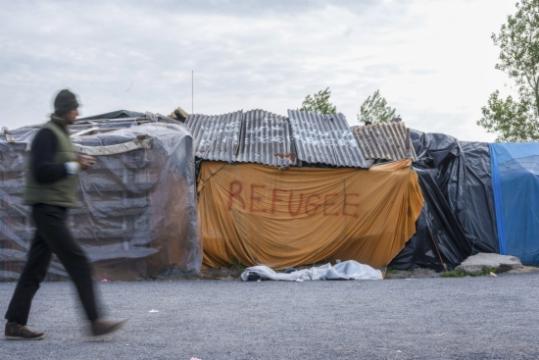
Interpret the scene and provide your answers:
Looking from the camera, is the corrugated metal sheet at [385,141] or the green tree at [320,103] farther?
the green tree at [320,103]

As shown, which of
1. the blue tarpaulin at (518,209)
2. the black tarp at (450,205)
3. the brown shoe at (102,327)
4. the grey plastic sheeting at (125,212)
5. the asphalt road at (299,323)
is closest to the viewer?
the asphalt road at (299,323)

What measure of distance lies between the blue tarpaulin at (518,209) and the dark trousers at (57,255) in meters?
11.3

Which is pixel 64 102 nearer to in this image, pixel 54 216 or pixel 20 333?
pixel 54 216

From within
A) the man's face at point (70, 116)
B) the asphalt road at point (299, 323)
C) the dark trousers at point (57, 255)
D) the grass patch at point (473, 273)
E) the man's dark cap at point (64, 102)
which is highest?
the man's dark cap at point (64, 102)

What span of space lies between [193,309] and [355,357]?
325 centimetres

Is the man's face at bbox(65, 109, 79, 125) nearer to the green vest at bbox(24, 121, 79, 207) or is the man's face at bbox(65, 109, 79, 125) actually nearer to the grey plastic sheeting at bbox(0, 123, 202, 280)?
the green vest at bbox(24, 121, 79, 207)

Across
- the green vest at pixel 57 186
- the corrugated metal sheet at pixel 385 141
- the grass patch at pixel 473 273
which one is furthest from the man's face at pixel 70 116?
the corrugated metal sheet at pixel 385 141

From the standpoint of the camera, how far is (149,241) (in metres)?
13.1

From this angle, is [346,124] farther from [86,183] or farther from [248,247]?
[86,183]

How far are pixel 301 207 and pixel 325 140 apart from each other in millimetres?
1601

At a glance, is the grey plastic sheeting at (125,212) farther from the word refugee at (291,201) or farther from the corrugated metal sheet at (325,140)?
the corrugated metal sheet at (325,140)

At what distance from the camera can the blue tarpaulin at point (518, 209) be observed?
15133 millimetres

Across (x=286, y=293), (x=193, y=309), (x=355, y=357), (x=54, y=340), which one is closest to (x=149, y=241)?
(x=286, y=293)

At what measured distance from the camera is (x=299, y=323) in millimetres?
6914
